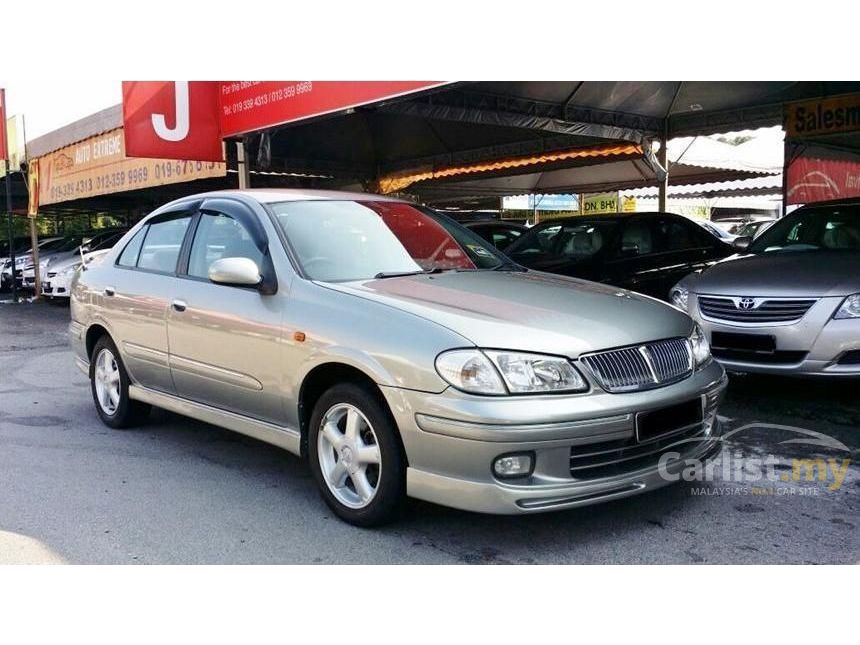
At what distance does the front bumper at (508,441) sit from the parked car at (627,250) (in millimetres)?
5132

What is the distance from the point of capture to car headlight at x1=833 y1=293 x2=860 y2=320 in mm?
5176

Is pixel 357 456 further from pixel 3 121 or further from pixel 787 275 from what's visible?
pixel 3 121

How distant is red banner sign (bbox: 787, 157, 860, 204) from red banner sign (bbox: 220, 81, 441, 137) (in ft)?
26.9

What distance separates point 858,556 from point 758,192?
65.2ft

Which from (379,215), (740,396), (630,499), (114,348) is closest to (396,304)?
(379,215)

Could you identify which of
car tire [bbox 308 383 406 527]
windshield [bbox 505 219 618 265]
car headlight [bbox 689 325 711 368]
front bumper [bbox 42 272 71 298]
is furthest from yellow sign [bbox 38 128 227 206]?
car headlight [bbox 689 325 711 368]

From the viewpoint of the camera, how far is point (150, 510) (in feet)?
13.1

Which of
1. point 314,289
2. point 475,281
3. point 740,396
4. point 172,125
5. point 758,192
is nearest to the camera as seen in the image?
point 314,289

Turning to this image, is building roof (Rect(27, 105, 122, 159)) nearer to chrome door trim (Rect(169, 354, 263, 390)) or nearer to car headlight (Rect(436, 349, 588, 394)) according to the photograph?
chrome door trim (Rect(169, 354, 263, 390))

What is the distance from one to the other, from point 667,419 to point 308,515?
1780 mm

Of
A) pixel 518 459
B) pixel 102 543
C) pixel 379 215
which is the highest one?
pixel 379 215

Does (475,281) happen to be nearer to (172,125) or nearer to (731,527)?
(731,527)

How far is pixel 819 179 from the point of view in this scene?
1336 cm

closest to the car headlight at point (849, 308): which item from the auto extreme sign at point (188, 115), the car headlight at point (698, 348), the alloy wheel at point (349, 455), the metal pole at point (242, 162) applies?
the car headlight at point (698, 348)
